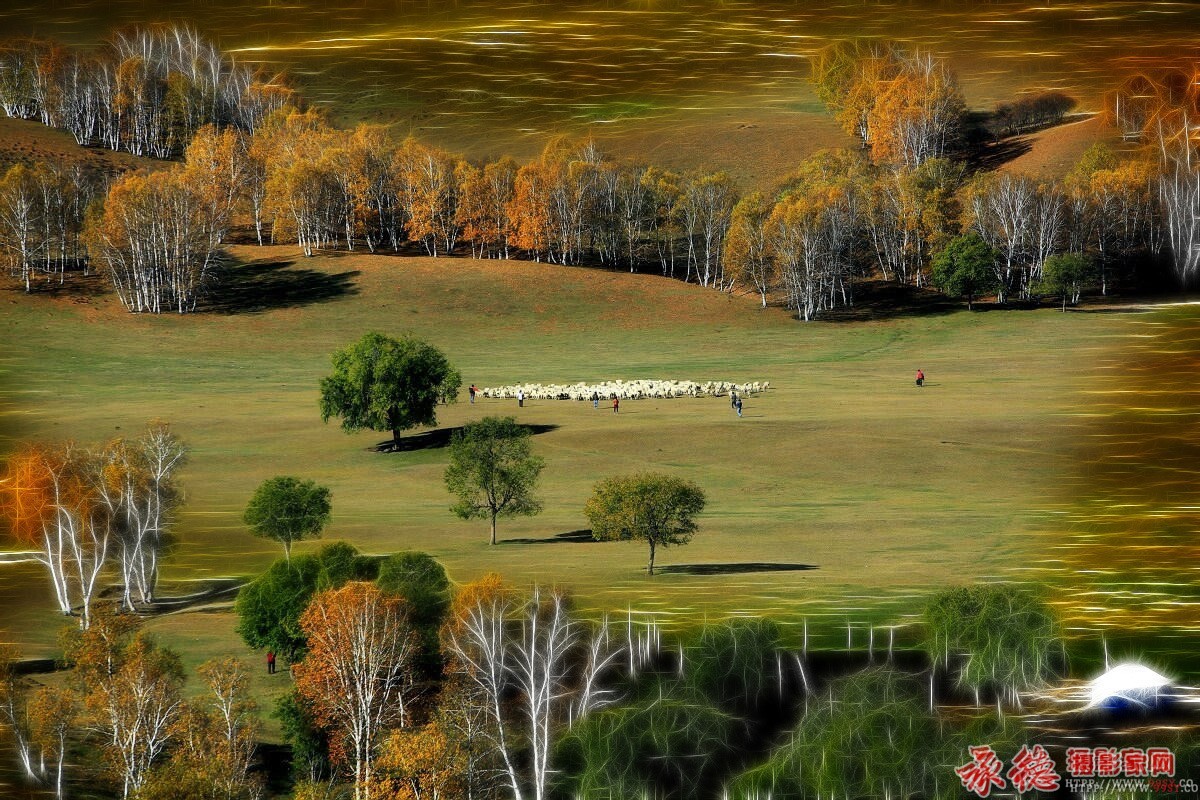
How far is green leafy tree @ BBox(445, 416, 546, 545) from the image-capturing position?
66.6 m

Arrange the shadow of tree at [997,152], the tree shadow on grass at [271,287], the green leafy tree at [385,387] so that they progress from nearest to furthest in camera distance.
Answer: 1. the green leafy tree at [385,387]
2. the tree shadow on grass at [271,287]
3. the shadow of tree at [997,152]

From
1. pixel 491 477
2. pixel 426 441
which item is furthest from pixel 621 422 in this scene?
pixel 491 477

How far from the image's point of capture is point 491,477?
66.9 meters

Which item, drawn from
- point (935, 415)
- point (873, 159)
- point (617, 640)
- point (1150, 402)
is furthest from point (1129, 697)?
point (873, 159)

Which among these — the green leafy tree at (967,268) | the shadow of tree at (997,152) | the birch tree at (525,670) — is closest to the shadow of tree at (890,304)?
the green leafy tree at (967,268)

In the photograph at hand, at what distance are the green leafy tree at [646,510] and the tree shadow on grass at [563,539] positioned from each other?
8.91 feet

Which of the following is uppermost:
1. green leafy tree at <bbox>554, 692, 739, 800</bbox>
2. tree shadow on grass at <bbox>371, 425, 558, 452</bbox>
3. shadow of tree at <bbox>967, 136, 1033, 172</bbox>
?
shadow of tree at <bbox>967, 136, 1033, 172</bbox>

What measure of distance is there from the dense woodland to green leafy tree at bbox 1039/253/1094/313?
50 cm

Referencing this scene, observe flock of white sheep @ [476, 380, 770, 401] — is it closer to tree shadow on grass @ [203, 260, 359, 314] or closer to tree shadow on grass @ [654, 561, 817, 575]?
tree shadow on grass @ [654, 561, 817, 575]

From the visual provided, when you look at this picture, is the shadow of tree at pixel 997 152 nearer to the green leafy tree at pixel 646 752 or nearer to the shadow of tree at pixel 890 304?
the shadow of tree at pixel 890 304

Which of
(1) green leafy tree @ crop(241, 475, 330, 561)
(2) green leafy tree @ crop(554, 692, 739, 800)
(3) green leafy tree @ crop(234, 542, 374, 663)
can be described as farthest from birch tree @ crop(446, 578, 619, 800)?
(1) green leafy tree @ crop(241, 475, 330, 561)

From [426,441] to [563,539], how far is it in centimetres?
2797

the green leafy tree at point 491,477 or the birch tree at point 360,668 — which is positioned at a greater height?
the green leafy tree at point 491,477

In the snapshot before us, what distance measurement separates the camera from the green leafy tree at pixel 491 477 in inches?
2623
